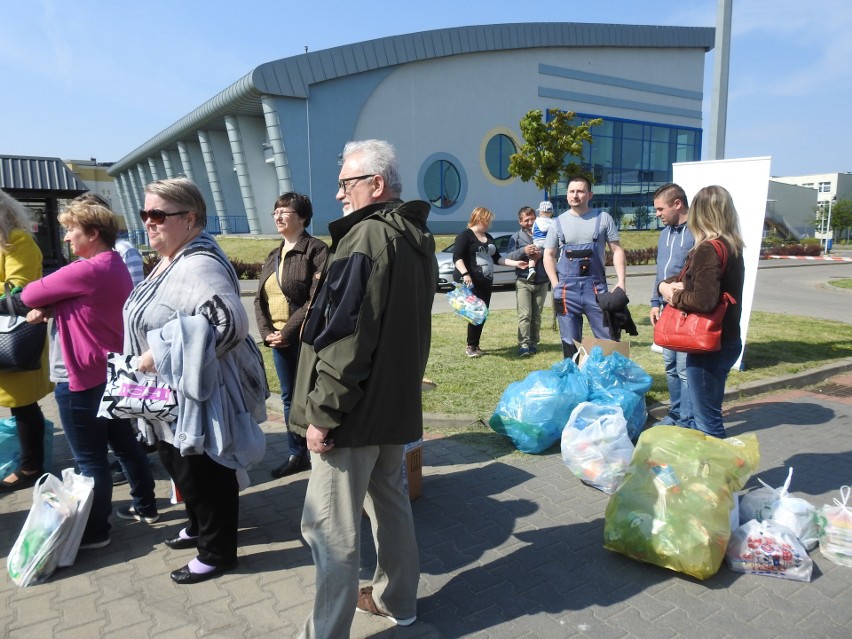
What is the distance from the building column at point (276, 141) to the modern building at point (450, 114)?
6 centimetres

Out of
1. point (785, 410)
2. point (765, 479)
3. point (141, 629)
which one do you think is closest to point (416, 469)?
point (141, 629)

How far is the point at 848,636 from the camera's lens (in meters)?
2.53

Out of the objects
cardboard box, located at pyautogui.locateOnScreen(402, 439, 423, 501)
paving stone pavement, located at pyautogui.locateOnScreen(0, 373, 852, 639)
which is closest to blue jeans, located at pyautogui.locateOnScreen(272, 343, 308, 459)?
paving stone pavement, located at pyautogui.locateOnScreen(0, 373, 852, 639)

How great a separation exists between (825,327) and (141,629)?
37.0 feet

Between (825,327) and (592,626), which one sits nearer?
(592,626)

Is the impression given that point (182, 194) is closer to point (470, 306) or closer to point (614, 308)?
point (614, 308)

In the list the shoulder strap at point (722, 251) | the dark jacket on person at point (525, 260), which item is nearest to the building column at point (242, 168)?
the dark jacket on person at point (525, 260)

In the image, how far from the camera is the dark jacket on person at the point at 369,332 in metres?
2.15

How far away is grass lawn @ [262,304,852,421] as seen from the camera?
6.09 m

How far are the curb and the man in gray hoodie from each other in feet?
2.10

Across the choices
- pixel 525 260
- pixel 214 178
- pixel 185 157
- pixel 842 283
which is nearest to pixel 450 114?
pixel 214 178

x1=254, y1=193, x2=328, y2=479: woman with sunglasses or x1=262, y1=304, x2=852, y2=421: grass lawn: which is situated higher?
x1=254, y1=193, x2=328, y2=479: woman with sunglasses

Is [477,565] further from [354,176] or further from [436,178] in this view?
[436,178]

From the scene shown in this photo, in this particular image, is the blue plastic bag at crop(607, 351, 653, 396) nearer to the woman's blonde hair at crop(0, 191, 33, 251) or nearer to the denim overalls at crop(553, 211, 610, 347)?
the denim overalls at crop(553, 211, 610, 347)
